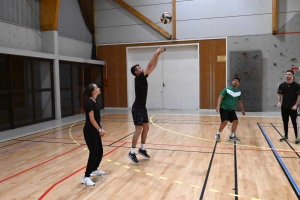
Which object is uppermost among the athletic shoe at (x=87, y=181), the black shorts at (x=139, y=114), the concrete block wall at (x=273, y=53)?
the concrete block wall at (x=273, y=53)

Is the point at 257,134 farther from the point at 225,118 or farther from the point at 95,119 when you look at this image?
the point at 95,119

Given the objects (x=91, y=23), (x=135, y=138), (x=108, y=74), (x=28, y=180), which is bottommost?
(x=28, y=180)

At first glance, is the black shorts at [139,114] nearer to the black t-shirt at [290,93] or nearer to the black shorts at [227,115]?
the black shorts at [227,115]

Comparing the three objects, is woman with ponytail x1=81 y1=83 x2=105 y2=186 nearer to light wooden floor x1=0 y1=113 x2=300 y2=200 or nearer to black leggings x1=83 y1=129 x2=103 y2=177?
black leggings x1=83 y1=129 x2=103 y2=177

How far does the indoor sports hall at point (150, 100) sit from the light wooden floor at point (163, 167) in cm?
3

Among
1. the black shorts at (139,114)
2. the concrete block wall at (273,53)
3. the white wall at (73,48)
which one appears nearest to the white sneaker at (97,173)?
the black shorts at (139,114)

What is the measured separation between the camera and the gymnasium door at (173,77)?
45.9ft

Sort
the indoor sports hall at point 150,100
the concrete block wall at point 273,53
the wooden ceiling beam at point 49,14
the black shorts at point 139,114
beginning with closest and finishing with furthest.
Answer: the indoor sports hall at point 150,100
the black shorts at point 139,114
the wooden ceiling beam at point 49,14
the concrete block wall at point 273,53

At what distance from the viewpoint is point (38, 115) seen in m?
11.0

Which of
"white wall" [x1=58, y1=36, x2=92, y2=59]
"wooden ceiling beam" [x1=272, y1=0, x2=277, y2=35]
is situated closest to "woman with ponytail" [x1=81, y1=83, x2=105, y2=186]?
"white wall" [x1=58, y1=36, x2=92, y2=59]

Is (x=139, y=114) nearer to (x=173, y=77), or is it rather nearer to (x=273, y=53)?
(x=173, y=77)

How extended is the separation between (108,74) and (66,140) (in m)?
8.14

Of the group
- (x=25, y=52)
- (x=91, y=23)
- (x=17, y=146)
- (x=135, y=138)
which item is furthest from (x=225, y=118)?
(x=91, y=23)

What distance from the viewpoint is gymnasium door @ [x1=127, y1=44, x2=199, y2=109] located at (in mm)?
14000
